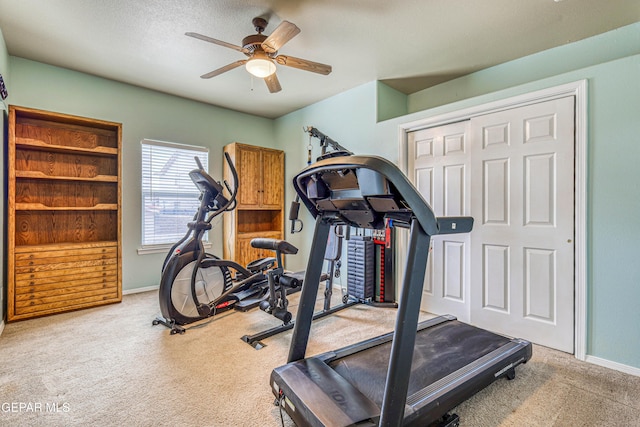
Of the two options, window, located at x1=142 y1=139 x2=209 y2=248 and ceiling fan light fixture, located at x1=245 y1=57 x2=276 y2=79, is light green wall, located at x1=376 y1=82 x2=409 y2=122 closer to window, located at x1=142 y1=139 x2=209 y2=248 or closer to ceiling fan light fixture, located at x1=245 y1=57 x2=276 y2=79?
ceiling fan light fixture, located at x1=245 y1=57 x2=276 y2=79

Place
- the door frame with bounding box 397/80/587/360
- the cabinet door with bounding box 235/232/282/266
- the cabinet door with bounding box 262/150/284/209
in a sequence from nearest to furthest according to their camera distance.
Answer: the door frame with bounding box 397/80/587/360 → the cabinet door with bounding box 235/232/282/266 → the cabinet door with bounding box 262/150/284/209

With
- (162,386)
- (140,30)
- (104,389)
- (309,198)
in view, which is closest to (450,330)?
(309,198)

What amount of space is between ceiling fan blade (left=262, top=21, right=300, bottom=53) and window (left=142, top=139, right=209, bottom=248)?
2.57 m

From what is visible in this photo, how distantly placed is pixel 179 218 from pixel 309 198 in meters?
3.32

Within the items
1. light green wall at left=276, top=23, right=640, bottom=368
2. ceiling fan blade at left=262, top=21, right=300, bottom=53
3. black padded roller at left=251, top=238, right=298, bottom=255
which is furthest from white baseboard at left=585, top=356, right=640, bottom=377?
ceiling fan blade at left=262, top=21, right=300, bottom=53

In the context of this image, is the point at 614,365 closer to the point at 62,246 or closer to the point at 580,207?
the point at 580,207

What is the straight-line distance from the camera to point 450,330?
2461mm

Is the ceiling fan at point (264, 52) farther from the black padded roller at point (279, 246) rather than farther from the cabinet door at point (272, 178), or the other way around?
the cabinet door at point (272, 178)

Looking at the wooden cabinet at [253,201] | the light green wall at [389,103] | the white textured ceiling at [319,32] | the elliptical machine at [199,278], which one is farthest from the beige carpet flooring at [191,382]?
the white textured ceiling at [319,32]

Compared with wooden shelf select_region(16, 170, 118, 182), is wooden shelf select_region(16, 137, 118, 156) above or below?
above

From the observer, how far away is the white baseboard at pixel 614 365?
6.95ft

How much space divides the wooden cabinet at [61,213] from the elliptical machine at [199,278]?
1.08 meters

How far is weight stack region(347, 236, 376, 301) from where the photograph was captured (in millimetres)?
3559

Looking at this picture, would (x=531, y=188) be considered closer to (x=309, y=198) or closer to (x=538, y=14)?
(x=538, y=14)
